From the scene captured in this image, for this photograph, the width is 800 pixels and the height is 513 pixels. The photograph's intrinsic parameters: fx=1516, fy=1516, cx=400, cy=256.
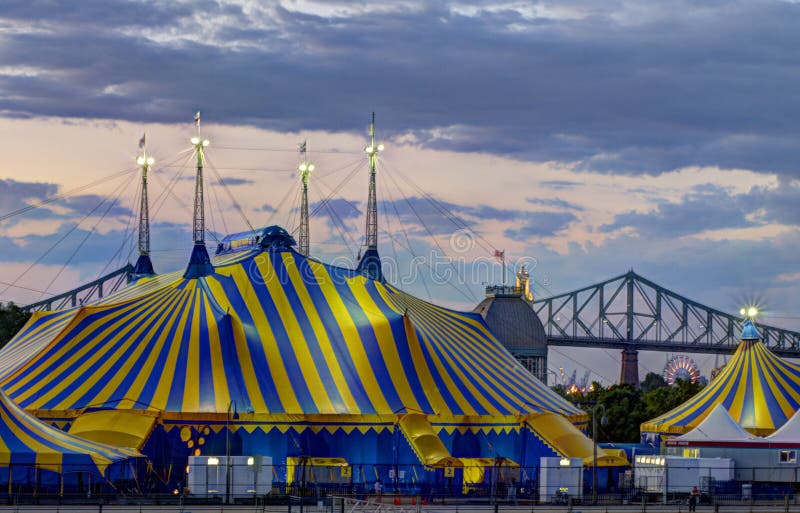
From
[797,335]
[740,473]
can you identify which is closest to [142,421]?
[740,473]

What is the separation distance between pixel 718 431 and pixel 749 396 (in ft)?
32.2

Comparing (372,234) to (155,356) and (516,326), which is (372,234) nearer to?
(155,356)

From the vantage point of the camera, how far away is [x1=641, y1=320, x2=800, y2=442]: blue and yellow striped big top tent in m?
67.7

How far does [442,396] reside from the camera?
5603 centimetres

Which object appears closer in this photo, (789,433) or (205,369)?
(205,369)

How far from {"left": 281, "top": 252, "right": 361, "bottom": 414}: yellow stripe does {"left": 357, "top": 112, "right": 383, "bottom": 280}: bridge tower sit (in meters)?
4.62

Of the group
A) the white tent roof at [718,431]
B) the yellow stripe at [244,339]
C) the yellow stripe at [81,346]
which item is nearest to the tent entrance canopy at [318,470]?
the yellow stripe at [244,339]

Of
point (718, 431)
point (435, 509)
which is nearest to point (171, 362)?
point (435, 509)

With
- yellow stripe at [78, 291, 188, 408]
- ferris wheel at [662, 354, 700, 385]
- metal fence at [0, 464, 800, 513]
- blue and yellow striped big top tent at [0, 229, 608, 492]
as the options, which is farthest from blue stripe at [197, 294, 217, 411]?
ferris wheel at [662, 354, 700, 385]

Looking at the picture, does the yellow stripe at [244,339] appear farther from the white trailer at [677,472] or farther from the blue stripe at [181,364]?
the white trailer at [677,472]

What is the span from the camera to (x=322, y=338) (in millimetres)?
57312

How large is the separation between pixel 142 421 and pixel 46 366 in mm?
5786

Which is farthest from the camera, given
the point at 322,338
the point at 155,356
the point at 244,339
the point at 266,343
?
the point at 322,338

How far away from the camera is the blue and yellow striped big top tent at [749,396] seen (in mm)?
67688
